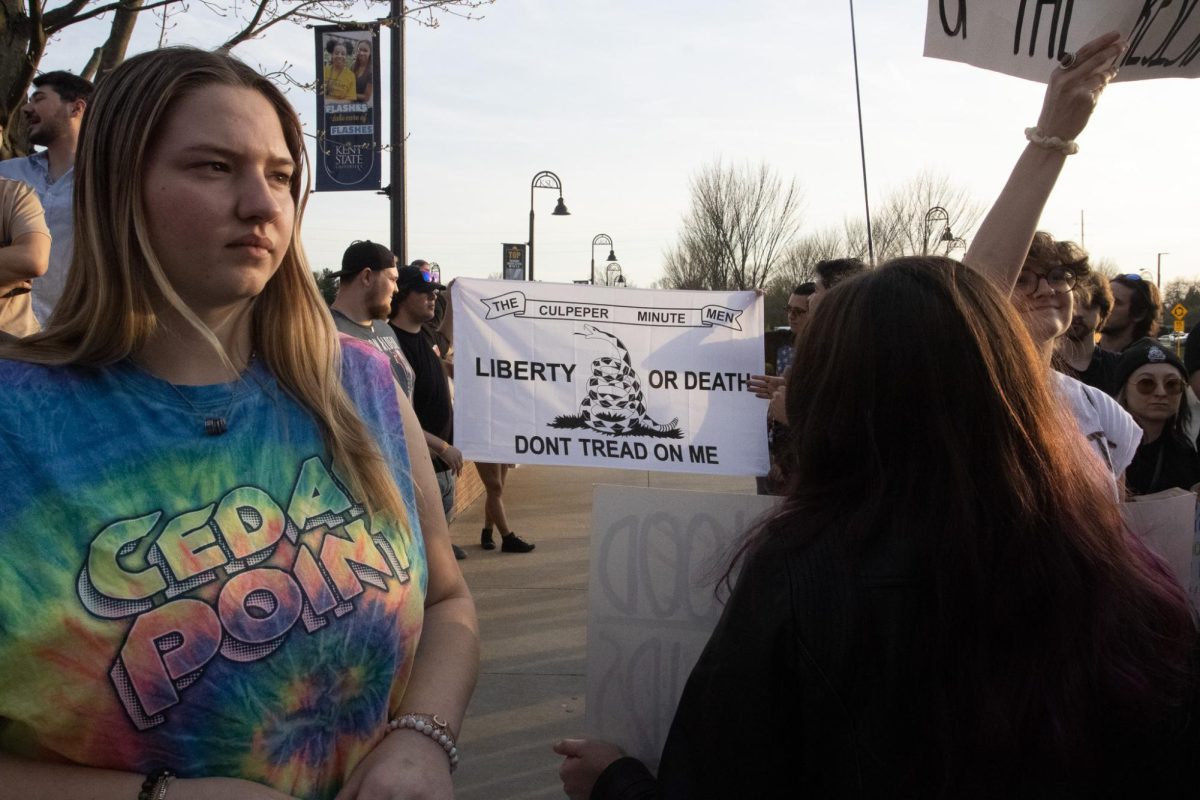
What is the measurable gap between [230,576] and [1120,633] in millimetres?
1172

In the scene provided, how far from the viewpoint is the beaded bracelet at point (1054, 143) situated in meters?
2.16

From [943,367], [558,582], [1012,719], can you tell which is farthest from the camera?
[558,582]

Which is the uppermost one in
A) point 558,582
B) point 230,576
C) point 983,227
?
point 983,227

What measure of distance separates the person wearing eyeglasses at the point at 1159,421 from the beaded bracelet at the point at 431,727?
3.10 meters

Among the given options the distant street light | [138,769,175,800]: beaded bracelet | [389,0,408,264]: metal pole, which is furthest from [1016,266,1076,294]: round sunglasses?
the distant street light

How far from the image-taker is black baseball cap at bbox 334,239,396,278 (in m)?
5.42

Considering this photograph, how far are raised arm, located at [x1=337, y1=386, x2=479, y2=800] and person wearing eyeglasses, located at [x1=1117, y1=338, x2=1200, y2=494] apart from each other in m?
2.98

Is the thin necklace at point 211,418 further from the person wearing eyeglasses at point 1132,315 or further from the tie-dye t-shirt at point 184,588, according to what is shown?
the person wearing eyeglasses at point 1132,315

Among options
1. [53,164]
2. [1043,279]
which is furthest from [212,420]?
[53,164]

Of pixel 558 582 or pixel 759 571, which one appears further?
pixel 558 582

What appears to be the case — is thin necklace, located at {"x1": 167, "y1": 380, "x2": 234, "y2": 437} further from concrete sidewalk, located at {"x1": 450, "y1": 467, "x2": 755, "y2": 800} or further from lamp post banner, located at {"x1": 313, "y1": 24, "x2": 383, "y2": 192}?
lamp post banner, located at {"x1": 313, "y1": 24, "x2": 383, "y2": 192}

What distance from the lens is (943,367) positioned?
4.65ft

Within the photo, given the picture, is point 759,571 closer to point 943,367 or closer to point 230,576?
point 943,367

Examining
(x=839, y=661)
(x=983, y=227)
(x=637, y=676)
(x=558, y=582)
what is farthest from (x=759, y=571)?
(x=558, y=582)
